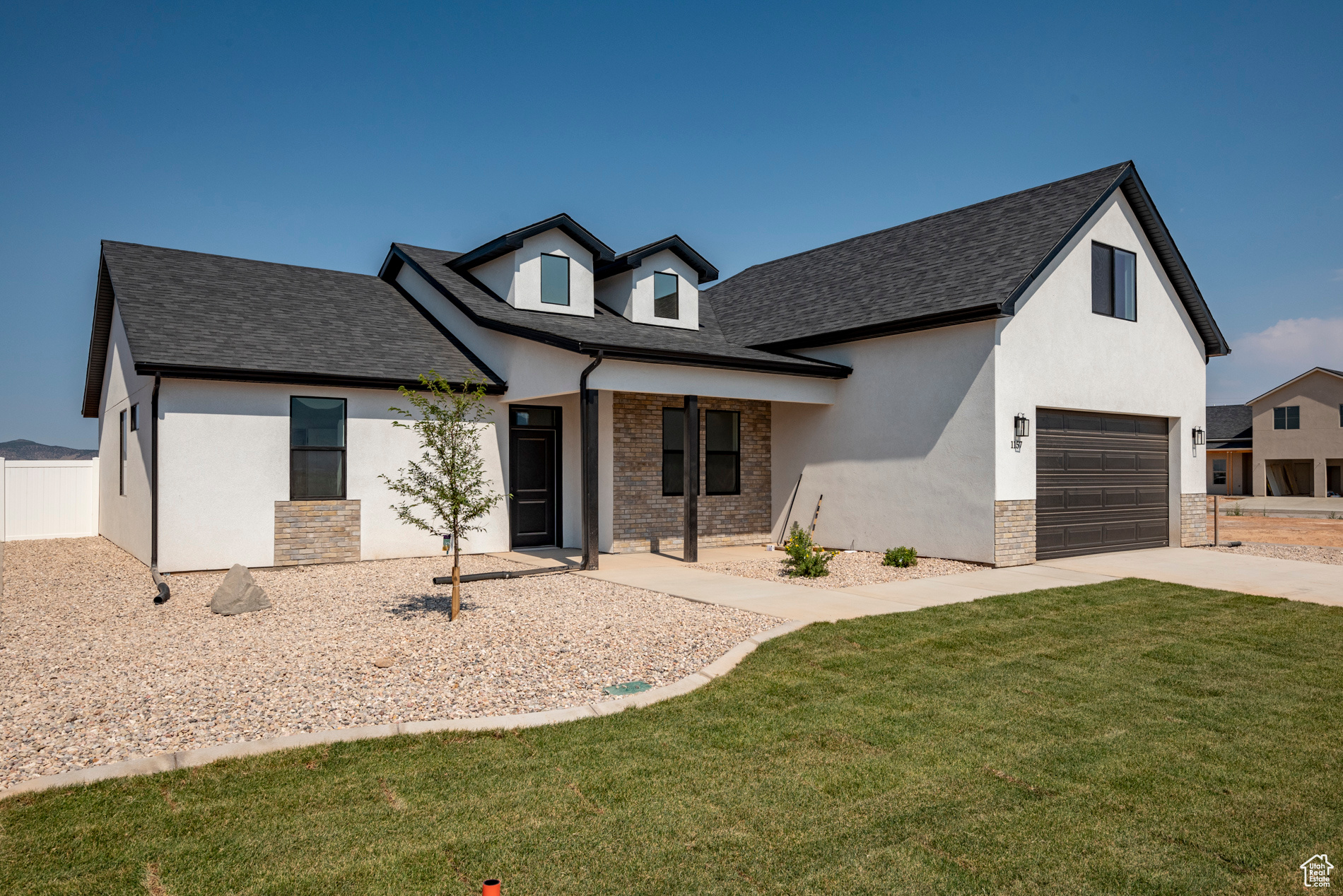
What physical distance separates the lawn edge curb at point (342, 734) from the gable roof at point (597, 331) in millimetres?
6705

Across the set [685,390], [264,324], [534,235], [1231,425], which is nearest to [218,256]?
[264,324]

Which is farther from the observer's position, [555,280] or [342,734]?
[555,280]

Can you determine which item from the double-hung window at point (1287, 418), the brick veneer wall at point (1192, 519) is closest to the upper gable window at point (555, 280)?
the brick veneer wall at point (1192, 519)

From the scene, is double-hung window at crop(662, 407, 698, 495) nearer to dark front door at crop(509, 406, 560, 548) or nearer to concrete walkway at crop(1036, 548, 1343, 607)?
dark front door at crop(509, 406, 560, 548)

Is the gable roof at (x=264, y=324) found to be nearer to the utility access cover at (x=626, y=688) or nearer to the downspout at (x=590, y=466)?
the downspout at (x=590, y=466)

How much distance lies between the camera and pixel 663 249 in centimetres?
1625

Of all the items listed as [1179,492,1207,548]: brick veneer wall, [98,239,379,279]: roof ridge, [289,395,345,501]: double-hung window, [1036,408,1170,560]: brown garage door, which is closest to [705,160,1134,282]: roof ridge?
[1036,408,1170,560]: brown garage door

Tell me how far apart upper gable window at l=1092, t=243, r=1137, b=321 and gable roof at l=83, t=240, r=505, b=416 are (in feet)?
36.8

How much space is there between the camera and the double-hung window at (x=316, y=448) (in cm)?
1262

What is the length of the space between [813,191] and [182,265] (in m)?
14.2

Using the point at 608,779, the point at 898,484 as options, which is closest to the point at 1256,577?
the point at 898,484

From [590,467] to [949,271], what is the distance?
7.59 metres

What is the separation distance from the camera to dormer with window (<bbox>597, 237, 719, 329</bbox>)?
635 inches

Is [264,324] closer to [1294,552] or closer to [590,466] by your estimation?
[590,466]
